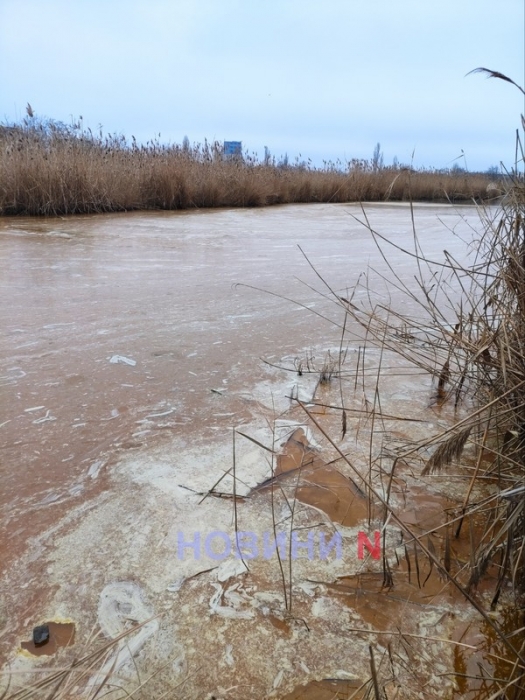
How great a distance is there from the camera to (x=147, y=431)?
107 centimetres

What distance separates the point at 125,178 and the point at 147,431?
4731mm

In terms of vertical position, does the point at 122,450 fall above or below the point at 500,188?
below

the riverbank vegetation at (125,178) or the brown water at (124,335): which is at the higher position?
the riverbank vegetation at (125,178)

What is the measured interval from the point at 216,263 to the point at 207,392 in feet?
5.55

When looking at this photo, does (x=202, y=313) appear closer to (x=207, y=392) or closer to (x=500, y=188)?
(x=207, y=392)

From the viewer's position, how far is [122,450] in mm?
997

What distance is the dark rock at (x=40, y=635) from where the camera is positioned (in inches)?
23.6

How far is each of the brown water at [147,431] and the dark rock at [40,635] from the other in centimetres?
2

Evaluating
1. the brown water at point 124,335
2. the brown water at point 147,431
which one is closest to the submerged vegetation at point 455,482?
the brown water at point 147,431

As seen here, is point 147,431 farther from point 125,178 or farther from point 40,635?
point 125,178

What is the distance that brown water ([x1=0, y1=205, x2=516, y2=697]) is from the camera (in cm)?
67

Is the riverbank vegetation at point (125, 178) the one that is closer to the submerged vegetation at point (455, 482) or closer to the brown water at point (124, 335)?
the brown water at point (124, 335)

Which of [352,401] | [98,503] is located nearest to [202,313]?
[352,401]

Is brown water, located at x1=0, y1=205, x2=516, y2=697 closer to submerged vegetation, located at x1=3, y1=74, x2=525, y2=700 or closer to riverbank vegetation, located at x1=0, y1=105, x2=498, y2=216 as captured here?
submerged vegetation, located at x1=3, y1=74, x2=525, y2=700
